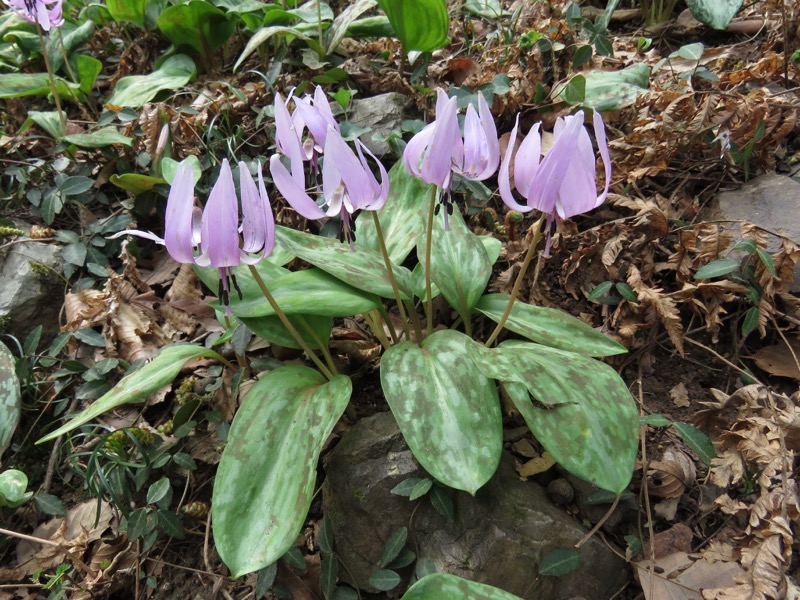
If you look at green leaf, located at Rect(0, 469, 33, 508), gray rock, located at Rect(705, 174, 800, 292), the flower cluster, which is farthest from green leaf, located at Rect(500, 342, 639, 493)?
green leaf, located at Rect(0, 469, 33, 508)

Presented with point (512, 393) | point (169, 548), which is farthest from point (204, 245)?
point (169, 548)

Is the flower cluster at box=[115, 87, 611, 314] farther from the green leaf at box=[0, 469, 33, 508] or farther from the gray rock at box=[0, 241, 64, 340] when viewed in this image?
the gray rock at box=[0, 241, 64, 340]

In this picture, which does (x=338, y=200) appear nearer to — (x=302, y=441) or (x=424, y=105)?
(x=302, y=441)

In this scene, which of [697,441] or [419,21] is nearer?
[697,441]

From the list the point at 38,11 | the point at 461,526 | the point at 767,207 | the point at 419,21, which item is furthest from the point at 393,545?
the point at 38,11

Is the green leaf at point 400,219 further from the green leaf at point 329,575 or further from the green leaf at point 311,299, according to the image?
the green leaf at point 329,575

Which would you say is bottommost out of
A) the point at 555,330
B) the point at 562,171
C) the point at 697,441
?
the point at 697,441

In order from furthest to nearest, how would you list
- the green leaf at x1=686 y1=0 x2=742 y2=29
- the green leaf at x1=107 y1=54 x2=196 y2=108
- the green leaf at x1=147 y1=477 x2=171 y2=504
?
the green leaf at x1=107 y1=54 x2=196 y2=108, the green leaf at x1=686 y1=0 x2=742 y2=29, the green leaf at x1=147 y1=477 x2=171 y2=504

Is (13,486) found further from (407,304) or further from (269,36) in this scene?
(269,36)
